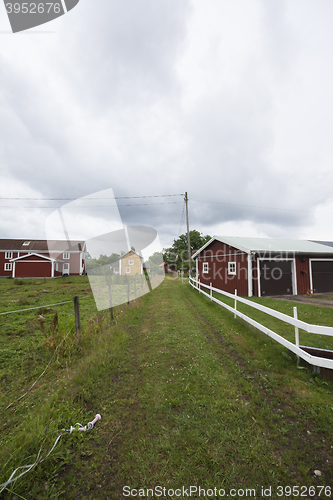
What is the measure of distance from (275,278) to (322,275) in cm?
404

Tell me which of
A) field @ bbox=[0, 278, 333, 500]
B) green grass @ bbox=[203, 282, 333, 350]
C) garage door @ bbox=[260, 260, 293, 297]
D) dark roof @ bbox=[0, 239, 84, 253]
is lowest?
field @ bbox=[0, 278, 333, 500]

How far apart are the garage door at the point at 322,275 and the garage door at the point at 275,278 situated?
2040mm

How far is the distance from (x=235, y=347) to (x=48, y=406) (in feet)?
12.6

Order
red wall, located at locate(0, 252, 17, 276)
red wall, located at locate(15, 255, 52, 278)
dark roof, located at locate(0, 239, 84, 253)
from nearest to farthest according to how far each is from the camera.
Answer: red wall, located at locate(15, 255, 52, 278) < red wall, located at locate(0, 252, 17, 276) < dark roof, located at locate(0, 239, 84, 253)

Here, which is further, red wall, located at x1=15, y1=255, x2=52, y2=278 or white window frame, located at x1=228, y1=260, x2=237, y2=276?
red wall, located at x1=15, y1=255, x2=52, y2=278

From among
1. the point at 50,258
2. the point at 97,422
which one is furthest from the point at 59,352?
the point at 50,258

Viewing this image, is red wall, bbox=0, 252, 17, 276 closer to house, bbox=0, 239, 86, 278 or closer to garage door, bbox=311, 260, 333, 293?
house, bbox=0, 239, 86, 278

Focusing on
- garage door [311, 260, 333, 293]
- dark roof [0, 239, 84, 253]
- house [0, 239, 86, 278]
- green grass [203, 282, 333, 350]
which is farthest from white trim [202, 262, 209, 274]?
dark roof [0, 239, 84, 253]

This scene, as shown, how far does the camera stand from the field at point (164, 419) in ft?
6.09

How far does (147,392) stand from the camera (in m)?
3.21

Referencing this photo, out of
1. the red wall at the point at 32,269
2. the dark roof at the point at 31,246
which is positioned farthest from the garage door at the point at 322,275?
the red wall at the point at 32,269

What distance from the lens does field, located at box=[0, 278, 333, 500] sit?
186 centimetres

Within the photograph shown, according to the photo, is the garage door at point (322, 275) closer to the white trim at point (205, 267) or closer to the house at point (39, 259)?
the white trim at point (205, 267)

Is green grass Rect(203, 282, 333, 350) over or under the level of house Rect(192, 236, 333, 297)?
under
